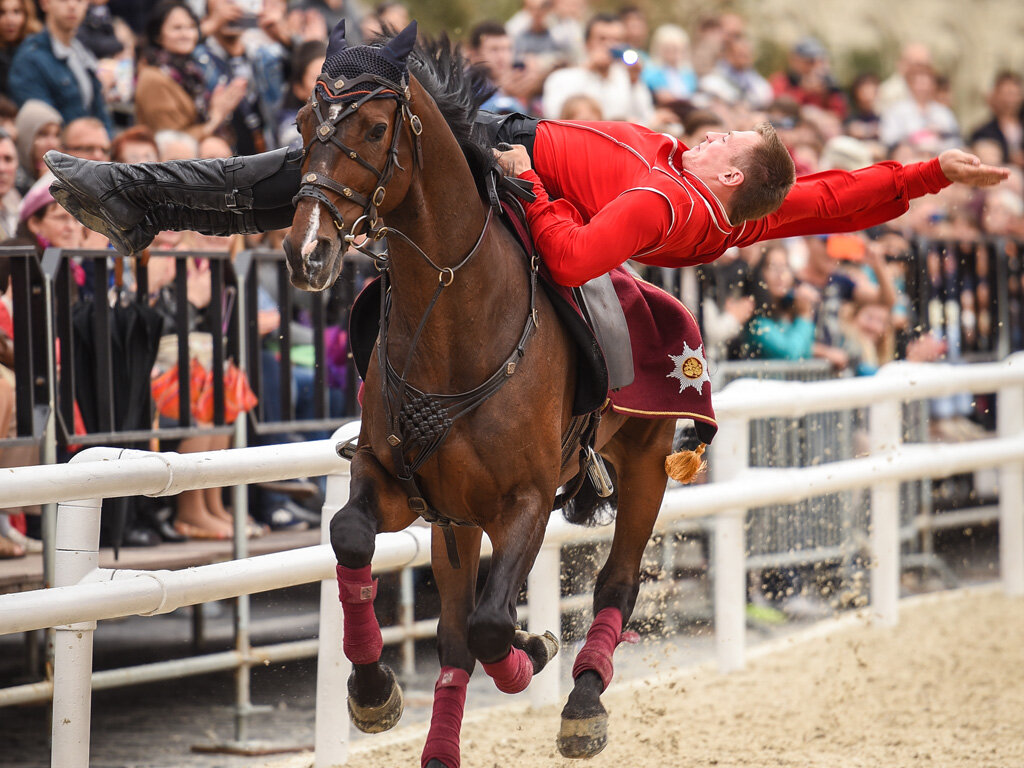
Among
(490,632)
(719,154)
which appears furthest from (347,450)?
(719,154)

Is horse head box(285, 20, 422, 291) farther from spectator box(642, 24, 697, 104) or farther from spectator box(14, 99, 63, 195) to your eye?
spectator box(642, 24, 697, 104)

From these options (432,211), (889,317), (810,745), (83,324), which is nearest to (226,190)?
(432,211)

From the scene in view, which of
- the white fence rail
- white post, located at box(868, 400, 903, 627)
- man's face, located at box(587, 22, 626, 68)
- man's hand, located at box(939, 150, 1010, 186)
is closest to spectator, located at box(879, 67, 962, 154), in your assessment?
man's face, located at box(587, 22, 626, 68)

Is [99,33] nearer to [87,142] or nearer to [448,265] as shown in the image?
[87,142]

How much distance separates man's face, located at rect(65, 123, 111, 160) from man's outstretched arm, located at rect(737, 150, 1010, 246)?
3.56 m

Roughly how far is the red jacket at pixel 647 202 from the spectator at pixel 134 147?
305cm

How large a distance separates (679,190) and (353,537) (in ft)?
4.47

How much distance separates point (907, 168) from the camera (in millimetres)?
4195

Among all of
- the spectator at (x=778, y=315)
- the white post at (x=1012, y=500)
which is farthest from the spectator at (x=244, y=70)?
the white post at (x=1012, y=500)

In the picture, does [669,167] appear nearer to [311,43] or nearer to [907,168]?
[907,168]

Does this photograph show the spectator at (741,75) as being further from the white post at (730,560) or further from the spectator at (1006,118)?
the white post at (730,560)

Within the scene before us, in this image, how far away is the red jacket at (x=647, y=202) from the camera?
370 centimetres

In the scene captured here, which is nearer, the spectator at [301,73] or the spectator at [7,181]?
the spectator at [7,181]

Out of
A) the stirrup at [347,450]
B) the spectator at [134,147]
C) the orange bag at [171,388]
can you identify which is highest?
the spectator at [134,147]
